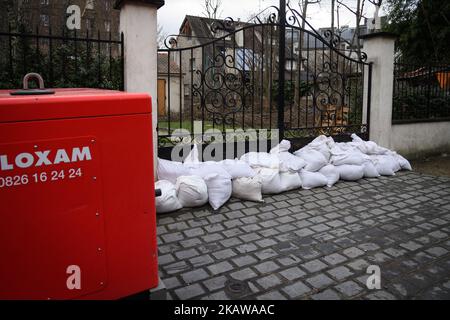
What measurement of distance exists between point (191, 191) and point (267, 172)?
1.21m

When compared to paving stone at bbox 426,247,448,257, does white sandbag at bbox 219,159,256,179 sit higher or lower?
higher

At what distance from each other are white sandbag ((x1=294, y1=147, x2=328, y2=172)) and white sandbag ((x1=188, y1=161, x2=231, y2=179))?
5.01 feet

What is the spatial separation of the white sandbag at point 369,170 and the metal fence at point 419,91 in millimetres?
2576

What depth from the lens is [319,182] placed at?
5621mm

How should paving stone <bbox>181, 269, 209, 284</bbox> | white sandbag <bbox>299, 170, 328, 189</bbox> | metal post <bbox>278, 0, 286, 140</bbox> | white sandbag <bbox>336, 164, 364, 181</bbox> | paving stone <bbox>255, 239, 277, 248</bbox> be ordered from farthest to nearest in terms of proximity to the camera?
metal post <bbox>278, 0, 286, 140</bbox> → white sandbag <bbox>336, 164, 364, 181</bbox> → white sandbag <bbox>299, 170, 328, 189</bbox> → paving stone <bbox>255, 239, 277, 248</bbox> → paving stone <bbox>181, 269, 209, 284</bbox>

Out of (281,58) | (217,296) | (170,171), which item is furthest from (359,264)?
(281,58)

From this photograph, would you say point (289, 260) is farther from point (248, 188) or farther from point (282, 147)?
point (282, 147)

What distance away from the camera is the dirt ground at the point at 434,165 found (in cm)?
701

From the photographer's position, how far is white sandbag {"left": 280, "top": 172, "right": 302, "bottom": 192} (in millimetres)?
5320

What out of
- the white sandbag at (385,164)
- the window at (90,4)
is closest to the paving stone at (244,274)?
the white sandbag at (385,164)

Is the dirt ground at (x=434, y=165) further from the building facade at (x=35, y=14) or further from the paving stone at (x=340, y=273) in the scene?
the building facade at (x=35, y=14)

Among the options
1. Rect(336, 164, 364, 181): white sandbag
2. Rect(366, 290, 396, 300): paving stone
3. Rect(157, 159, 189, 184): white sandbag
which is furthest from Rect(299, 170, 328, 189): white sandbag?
Rect(366, 290, 396, 300): paving stone

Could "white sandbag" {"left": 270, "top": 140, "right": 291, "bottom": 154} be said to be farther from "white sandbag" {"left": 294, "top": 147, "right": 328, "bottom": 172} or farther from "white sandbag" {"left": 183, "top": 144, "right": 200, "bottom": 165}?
"white sandbag" {"left": 183, "top": 144, "right": 200, "bottom": 165}
